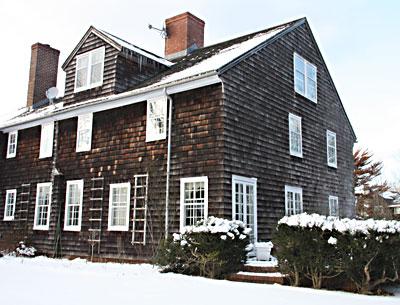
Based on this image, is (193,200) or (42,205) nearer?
(193,200)

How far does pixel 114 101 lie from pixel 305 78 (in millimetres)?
7498

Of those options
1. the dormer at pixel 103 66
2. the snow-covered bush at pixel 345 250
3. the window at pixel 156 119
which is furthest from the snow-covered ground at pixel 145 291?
the dormer at pixel 103 66

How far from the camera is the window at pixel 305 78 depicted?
16.6 meters

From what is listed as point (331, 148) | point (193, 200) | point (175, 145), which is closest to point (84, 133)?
point (175, 145)

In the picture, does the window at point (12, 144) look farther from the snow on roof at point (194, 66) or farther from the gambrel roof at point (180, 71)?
the snow on roof at point (194, 66)

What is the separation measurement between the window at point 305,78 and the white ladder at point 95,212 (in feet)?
26.1

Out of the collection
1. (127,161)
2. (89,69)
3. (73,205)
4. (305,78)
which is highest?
(89,69)

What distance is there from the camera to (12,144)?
1931 cm

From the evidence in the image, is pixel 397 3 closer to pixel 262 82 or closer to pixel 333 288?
pixel 262 82

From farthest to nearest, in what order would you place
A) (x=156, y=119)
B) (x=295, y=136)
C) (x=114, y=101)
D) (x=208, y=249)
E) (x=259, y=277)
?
(x=295, y=136), (x=114, y=101), (x=156, y=119), (x=208, y=249), (x=259, y=277)

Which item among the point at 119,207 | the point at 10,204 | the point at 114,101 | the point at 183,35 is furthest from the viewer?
the point at 183,35

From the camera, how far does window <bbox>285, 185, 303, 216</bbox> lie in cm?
1453

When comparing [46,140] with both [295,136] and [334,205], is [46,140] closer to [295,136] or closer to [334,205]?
[295,136]

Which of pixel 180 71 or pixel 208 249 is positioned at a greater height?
pixel 180 71
